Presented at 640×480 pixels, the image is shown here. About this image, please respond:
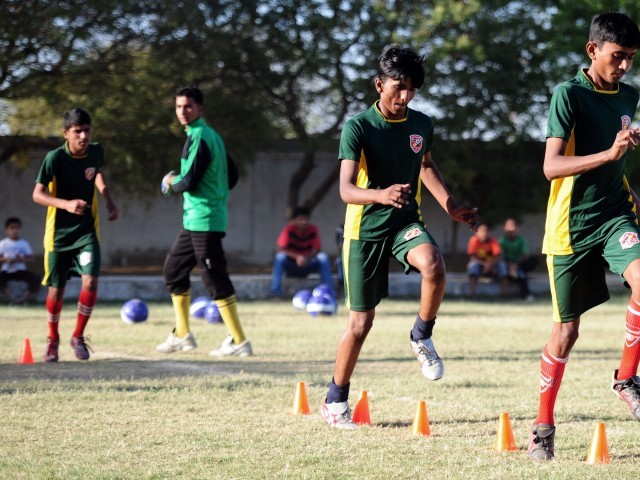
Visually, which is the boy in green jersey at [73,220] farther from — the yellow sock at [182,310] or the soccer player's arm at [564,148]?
the soccer player's arm at [564,148]

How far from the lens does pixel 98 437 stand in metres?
5.85

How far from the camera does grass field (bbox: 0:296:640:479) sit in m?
5.13

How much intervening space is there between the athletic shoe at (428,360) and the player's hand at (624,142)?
180 centimetres

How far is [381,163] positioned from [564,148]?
4.26 ft

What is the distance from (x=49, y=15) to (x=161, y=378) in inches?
441

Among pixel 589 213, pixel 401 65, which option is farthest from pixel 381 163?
pixel 589 213

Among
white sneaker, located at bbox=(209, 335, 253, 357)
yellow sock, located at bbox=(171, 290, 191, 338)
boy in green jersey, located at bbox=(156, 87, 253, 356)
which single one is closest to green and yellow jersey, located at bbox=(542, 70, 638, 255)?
boy in green jersey, located at bbox=(156, 87, 253, 356)

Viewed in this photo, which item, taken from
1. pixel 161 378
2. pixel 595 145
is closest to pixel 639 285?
pixel 595 145

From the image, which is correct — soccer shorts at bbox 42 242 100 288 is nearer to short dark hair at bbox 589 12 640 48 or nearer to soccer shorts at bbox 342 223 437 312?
soccer shorts at bbox 342 223 437 312

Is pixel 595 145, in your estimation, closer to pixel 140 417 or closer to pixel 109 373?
pixel 140 417

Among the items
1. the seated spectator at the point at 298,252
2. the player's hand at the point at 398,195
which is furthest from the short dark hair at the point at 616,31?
the seated spectator at the point at 298,252

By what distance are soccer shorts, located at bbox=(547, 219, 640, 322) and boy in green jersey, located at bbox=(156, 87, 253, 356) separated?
4.88 metres

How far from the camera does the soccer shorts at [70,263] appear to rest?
377 inches

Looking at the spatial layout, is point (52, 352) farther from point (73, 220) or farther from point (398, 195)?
point (398, 195)
